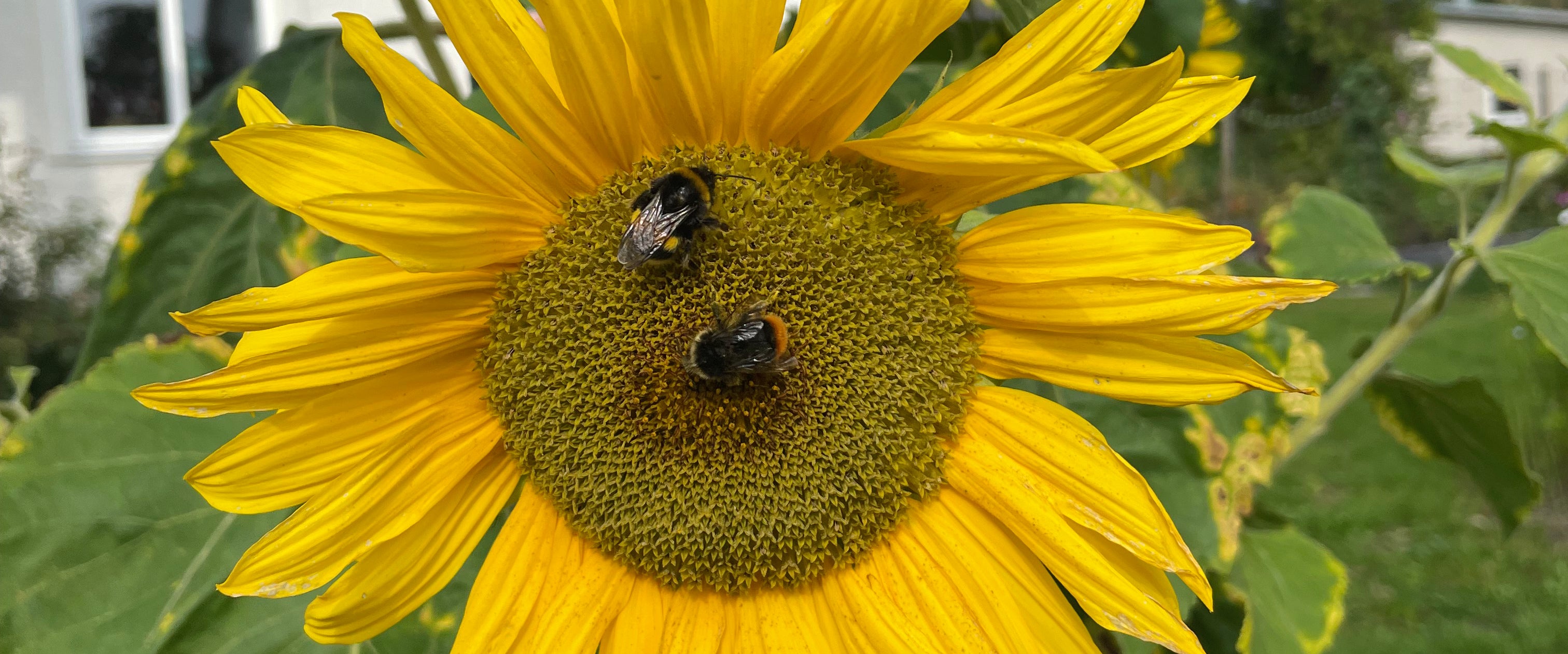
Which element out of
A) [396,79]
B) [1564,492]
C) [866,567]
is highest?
[396,79]

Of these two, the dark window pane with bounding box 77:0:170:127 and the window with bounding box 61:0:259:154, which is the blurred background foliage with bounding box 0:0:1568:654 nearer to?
the window with bounding box 61:0:259:154

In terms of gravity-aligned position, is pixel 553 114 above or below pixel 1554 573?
above

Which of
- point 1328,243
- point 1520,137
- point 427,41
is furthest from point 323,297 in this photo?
point 1328,243

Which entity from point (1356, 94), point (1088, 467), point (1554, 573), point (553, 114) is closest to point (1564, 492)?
point (1554, 573)

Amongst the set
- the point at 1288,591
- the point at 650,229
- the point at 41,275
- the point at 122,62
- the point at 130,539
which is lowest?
the point at 41,275

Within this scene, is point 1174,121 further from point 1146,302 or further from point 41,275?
point 41,275

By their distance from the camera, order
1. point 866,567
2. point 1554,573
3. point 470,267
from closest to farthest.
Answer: point 470,267 < point 866,567 < point 1554,573

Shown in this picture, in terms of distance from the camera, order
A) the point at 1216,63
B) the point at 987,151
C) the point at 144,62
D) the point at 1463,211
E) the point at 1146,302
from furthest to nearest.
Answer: the point at 144,62 < the point at 1216,63 < the point at 1463,211 < the point at 1146,302 < the point at 987,151

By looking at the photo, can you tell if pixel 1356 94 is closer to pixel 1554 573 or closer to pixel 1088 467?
pixel 1554 573
